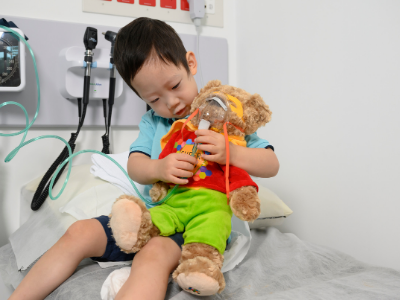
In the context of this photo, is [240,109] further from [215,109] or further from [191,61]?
[191,61]

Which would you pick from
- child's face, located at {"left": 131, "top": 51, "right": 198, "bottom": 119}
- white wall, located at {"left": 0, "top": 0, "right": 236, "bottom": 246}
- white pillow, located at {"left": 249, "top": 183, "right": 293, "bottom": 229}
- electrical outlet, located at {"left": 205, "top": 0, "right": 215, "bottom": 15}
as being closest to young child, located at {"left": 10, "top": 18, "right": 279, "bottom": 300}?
child's face, located at {"left": 131, "top": 51, "right": 198, "bottom": 119}

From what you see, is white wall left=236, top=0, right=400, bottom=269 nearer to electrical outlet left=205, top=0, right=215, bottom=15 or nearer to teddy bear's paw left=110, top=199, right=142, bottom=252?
electrical outlet left=205, top=0, right=215, bottom=15

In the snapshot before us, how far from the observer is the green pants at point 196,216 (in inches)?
27.5

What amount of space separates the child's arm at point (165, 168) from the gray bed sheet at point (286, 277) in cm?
23

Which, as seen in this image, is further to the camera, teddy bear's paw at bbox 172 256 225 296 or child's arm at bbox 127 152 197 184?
child's arm at bbox 127 152 197 184

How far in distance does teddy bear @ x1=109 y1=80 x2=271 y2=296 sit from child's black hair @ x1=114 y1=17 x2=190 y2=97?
0.40 ft

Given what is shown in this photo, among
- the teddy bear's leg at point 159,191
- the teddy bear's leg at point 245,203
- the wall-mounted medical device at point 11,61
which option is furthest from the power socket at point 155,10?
the teddy bear's leg at point 245,203

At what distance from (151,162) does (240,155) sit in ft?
0.71

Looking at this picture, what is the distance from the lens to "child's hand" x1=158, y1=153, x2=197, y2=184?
0.73 metres

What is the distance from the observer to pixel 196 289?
0.60m

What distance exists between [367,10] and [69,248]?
1027mm

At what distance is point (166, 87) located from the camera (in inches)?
31.7

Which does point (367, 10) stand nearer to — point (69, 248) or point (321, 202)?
point (321, 202)

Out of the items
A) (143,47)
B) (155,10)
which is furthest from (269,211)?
(155,10)
